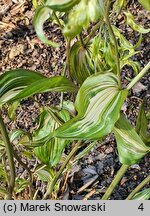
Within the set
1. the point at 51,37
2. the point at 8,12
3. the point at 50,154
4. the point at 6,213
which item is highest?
the point at 8,12

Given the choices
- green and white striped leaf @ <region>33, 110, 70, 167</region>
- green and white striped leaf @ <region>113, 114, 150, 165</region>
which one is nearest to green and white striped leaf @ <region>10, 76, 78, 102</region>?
green and white striped leaf @ <region>113, 114, 150, 165</region>

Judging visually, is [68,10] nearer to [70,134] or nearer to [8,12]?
[70,134]

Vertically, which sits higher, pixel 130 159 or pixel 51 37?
pixel 51 37

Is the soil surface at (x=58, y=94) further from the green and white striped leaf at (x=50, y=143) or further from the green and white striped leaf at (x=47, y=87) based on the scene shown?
the green and white striped leaf at (x=47, y=87)

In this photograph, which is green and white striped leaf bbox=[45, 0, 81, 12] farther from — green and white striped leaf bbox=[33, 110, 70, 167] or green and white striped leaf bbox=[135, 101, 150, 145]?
green and white striped leaf bbox=[33, 110, 70, 167]

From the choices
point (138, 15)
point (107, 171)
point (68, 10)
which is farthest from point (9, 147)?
point (138, 15)

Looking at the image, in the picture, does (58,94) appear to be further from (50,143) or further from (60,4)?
(60,4)
